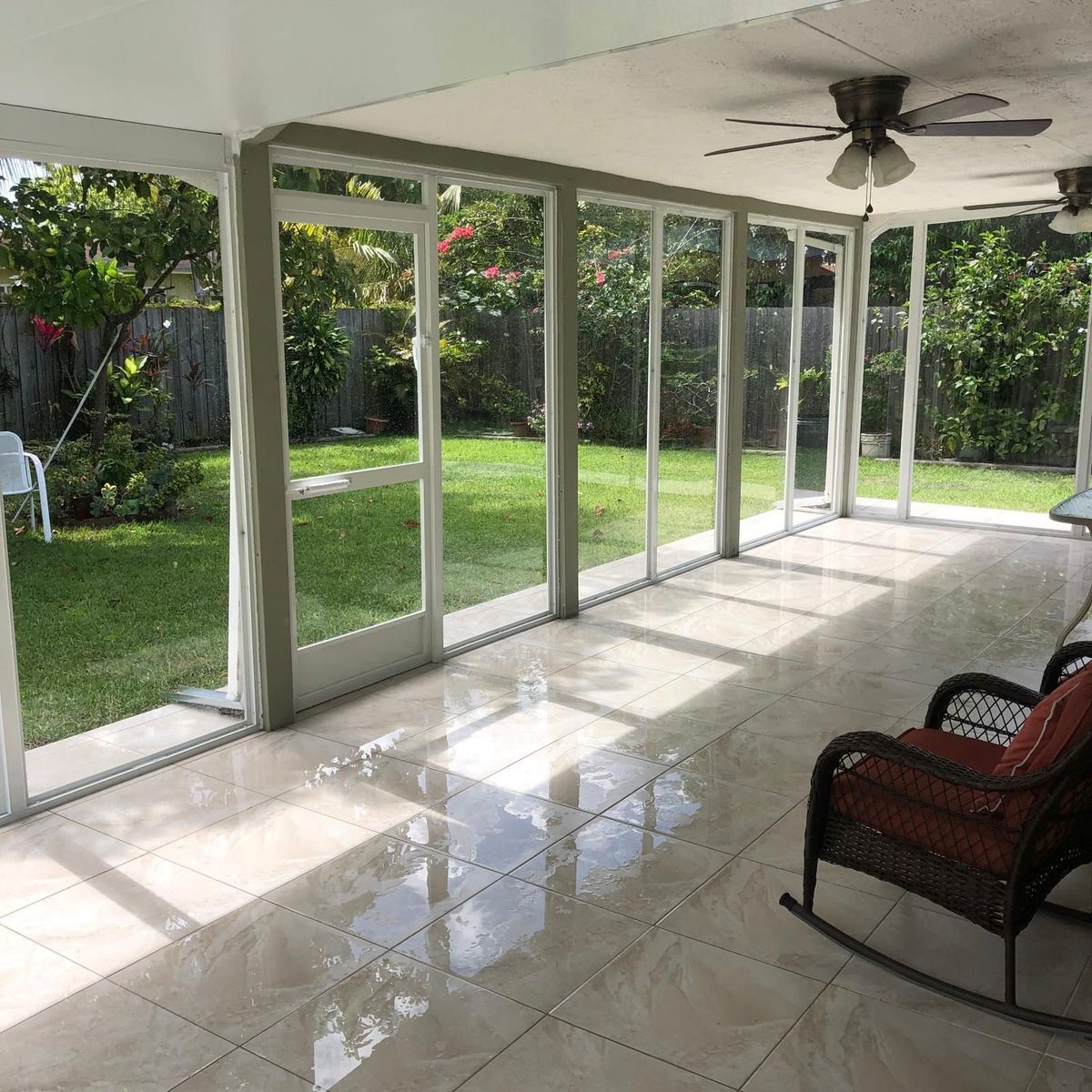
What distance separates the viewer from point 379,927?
2.99 metres

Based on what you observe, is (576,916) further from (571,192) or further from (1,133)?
(571,192)

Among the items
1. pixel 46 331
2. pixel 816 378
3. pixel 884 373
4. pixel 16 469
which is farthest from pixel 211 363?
pixel 884 373

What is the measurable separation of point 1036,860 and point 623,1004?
1.04 meters

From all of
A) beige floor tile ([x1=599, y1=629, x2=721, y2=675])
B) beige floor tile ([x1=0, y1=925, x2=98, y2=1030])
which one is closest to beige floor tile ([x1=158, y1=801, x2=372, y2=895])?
beige floor tile ([x1=0, y1=925, x2=98, y2=1030])

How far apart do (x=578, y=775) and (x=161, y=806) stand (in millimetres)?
1466

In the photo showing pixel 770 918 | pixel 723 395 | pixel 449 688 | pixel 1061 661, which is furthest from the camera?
pixel 723 395

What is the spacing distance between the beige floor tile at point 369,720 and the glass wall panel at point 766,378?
3.87 meters

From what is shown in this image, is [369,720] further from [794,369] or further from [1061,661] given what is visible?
[794,369]

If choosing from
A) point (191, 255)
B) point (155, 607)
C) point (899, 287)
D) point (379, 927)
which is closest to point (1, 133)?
point (191, 255)

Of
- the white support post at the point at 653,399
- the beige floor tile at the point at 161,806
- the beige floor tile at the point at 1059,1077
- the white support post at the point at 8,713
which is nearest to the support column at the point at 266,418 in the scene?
the beige floor tile at the point at 161,806

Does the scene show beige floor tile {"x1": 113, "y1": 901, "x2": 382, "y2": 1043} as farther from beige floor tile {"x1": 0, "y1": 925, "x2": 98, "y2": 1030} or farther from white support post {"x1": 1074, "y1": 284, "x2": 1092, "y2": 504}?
white support post {"x1": 1074, "y1": 284, "x2": 1092, "y2": 504}

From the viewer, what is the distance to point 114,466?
4.11 m

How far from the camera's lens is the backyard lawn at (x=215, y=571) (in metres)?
4.30

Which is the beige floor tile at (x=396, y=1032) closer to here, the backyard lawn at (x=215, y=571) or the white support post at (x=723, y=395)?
the backyard lawn at (x=215, y=571)
